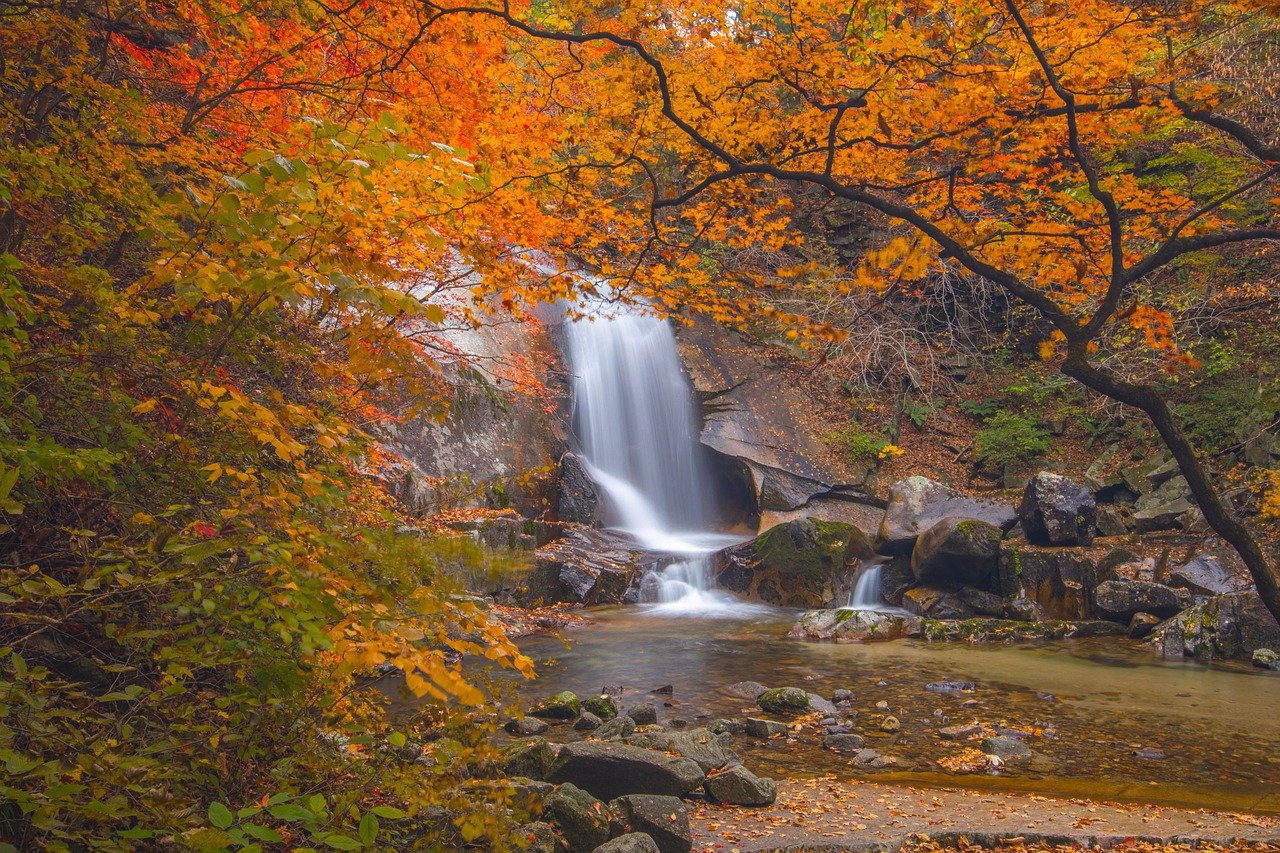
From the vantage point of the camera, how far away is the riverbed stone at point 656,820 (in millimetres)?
3965

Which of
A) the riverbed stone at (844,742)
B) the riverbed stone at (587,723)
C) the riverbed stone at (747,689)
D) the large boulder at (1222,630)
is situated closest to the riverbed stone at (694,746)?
the riverbed stone at (587,723)

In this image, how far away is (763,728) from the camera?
22.0ft

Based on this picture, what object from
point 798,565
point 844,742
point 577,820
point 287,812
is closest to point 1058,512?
point 798,565

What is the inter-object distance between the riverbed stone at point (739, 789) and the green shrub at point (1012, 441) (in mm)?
14465

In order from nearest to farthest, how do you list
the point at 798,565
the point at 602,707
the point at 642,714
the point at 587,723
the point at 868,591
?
the point at 587,723, the point at 642,714, the point at 602,707, the point at 798,565, the point at 868,591

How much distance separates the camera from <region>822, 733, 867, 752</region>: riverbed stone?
6.38 m

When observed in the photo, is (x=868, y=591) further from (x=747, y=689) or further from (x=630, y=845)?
(x=630, y=845)

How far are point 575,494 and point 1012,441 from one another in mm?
9979

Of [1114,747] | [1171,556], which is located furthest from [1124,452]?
[1114,747]

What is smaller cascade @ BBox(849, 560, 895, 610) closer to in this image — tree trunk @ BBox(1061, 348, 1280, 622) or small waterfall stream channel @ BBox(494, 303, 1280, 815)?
small waterfall stream channel @ BBox(494, 303, 1280, 815)

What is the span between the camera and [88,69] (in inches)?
181

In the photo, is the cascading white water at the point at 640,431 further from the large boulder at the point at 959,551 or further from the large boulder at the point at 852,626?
the large boulder at the point at 852,626

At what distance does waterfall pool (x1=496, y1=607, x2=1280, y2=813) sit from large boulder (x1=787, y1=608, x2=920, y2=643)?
0.34 m

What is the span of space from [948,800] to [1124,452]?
1400 cm
